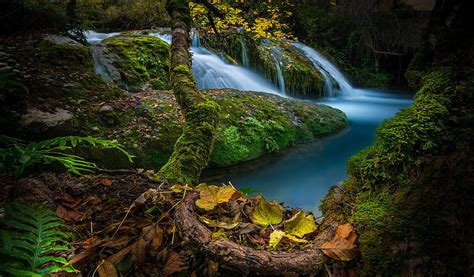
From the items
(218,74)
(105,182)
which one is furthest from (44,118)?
(218,74)

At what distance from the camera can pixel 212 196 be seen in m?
1.50

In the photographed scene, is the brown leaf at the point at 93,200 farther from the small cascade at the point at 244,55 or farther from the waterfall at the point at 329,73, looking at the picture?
the waterfall at the point at 329,73

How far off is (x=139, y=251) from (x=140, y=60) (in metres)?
7.32

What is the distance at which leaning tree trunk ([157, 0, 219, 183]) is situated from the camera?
94.5 inches

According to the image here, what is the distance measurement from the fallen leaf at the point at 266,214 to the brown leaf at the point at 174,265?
0.36 metres

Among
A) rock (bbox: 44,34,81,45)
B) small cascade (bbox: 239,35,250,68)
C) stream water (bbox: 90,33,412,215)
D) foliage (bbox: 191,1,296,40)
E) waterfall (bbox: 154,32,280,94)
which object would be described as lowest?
stream water (bbox: 90,33,412,215)

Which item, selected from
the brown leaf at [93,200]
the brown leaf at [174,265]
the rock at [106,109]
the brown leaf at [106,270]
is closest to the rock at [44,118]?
the rock at [106,109]

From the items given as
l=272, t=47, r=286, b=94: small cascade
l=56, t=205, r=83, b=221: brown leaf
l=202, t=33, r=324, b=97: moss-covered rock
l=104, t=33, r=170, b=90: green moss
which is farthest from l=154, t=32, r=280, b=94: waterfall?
l=56, t=205, r=83, b=221: brown leaf

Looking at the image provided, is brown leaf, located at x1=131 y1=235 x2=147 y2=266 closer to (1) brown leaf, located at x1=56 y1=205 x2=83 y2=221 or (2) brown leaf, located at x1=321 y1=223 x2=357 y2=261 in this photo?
(1) brown leaf, located at x1=56 y1=205 x2=83 y2=221

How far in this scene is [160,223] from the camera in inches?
54.9

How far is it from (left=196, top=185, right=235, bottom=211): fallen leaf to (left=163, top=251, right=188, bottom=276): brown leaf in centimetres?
25

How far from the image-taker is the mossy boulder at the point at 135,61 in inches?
290

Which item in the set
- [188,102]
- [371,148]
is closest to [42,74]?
[188,102]

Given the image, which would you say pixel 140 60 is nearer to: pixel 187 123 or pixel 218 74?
pixel 218 74
